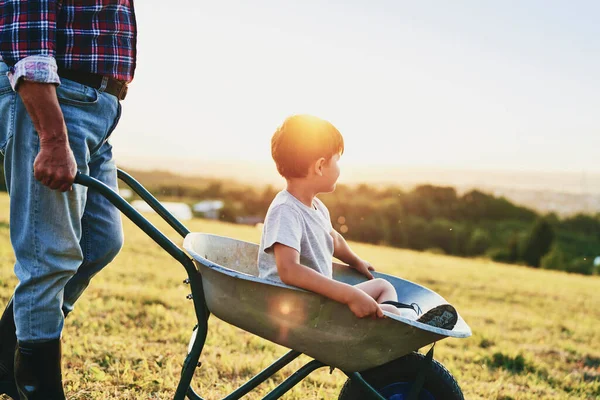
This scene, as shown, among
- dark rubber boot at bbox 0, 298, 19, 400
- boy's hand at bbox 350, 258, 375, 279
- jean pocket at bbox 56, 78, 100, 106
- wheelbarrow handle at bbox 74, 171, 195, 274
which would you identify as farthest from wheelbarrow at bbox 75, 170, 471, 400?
dark rubber boot at bbox 0, 298, 19, 400

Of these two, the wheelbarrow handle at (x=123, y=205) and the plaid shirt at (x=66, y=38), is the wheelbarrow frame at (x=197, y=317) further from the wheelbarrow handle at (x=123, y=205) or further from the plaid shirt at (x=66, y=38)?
the plaid shirt at (x=66, y=38)

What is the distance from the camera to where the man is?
1840mm

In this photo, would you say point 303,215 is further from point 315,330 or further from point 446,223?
point 446,223

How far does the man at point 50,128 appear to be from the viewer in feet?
6.04

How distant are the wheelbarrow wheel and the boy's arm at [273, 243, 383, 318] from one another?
38cm

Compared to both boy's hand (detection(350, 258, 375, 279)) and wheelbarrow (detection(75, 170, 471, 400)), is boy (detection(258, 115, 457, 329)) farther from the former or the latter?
boy's hand (detection(350, 258, 375, 279))

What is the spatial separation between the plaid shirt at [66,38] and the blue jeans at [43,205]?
97mm

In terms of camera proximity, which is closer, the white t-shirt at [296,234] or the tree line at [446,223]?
the white t-shirt at [296,234]

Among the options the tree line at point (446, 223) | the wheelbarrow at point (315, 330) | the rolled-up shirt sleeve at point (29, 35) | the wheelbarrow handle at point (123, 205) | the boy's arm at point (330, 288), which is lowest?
the tree line at point (446, 223)

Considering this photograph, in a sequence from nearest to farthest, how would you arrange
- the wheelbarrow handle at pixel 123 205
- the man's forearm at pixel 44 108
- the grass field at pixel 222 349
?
the man's forearm at pixel 44 108
the wheelbarrow handle at pixel 123 205
the grass field at pixel 222 349

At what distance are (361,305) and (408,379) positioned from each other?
48 cm

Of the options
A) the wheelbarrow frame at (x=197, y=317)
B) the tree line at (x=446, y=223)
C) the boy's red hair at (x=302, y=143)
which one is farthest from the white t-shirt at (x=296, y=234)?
the tree line at (x=446, y=223)

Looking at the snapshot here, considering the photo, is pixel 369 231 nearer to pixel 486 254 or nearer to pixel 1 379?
pixel 486 254

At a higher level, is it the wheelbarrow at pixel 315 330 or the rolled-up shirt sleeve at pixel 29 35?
the rolled-up shirt sleeve at pixel 29 35
